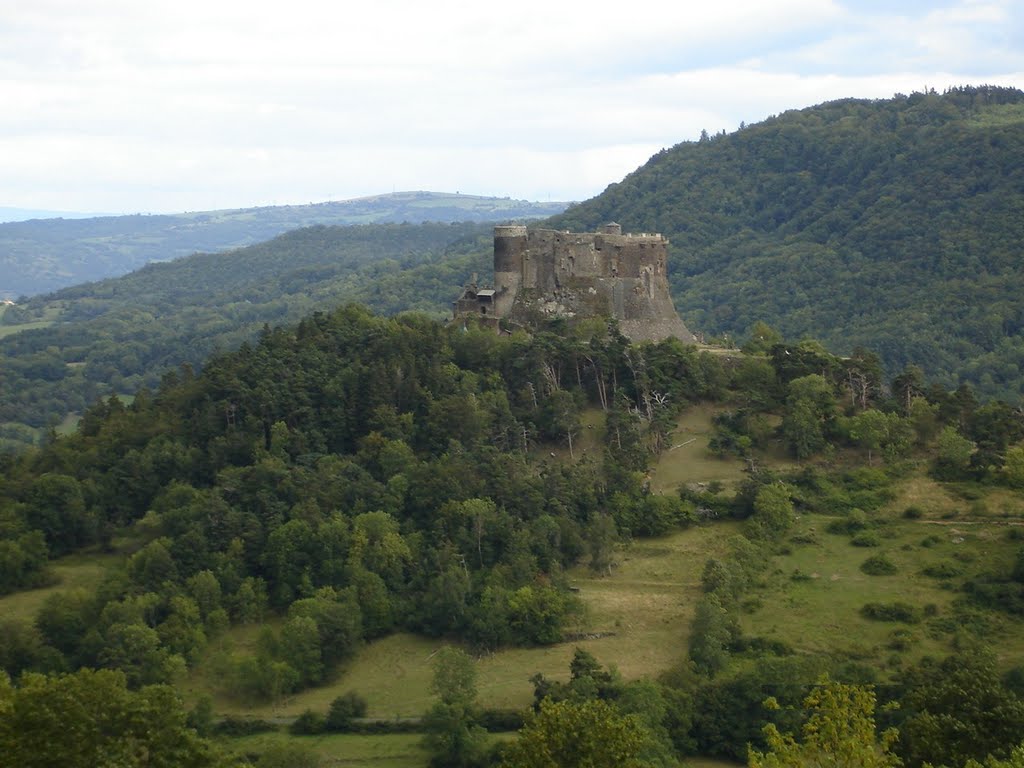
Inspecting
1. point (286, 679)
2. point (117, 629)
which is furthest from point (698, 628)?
point (117, 629)

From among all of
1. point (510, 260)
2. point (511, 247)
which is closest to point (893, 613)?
point (510, 260)

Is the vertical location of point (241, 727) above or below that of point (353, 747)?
below

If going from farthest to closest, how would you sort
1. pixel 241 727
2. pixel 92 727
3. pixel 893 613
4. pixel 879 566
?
pixel 879 566
pixel 893 613
pixel 241 727
pixel 92 727

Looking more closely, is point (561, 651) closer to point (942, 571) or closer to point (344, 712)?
point (344, 712)

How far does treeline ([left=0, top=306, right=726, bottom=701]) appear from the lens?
45000mm

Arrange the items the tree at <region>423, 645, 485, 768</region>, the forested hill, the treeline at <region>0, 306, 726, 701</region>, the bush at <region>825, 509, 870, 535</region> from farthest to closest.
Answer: the forested hill < the bush at <region>825, 509, 870, 535</region> < the treeline at <region>0, 306, 726, 701</region> < the tree at <region>423, 645, 485, 768</region>

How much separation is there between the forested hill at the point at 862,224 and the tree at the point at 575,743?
65641 mm

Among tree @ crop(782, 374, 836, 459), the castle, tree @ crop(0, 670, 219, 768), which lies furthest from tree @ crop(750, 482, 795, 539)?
tree @ crop(0, 670, 219, 768)

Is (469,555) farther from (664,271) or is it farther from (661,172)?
(661,172)

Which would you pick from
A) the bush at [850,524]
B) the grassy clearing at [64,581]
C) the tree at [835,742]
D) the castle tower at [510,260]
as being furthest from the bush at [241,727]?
the castle tower at [510,260]

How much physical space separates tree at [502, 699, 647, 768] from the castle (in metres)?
33.5

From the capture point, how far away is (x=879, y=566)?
46812 millimetres

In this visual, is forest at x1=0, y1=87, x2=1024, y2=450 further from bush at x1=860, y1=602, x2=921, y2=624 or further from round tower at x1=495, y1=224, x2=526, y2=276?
bush at x1=860, y1=602, x2=921, y2=624

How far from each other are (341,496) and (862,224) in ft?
267
